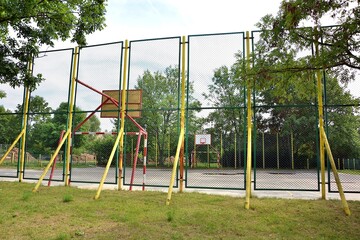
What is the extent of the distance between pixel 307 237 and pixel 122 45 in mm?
7100

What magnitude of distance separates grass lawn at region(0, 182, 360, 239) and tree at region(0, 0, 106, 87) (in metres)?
3.50

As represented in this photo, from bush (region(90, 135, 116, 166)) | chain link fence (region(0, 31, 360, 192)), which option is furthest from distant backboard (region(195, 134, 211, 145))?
bush (region(90, 135, 116, 166))

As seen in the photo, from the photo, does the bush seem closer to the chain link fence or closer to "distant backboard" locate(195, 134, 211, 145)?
the chain link fence

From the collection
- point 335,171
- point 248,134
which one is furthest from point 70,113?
point 335,171

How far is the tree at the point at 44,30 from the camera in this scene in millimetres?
8078

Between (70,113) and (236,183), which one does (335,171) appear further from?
(70,113)

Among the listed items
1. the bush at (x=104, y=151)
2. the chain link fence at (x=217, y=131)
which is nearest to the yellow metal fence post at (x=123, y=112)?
the chain link fence at (x=217, y=131)

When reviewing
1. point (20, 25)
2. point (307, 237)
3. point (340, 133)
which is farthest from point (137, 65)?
point (340, 133)

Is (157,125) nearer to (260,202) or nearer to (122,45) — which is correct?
(122,45)

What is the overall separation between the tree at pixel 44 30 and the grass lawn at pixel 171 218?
350cm

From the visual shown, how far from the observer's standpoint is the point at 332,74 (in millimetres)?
6008

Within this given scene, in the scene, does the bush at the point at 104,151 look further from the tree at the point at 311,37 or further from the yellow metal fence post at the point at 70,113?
the tree at the point at 311,37

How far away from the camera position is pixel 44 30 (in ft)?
27.5

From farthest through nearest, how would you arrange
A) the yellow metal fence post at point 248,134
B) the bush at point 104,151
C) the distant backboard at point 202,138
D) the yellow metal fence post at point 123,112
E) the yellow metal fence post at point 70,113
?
the bush at point 104,151
the distant backboard at point 202,138
the yellow metal fence post at point 70,113
the yellow metal fence post at point 123,112
the yellow metal fence post at point 248,134
